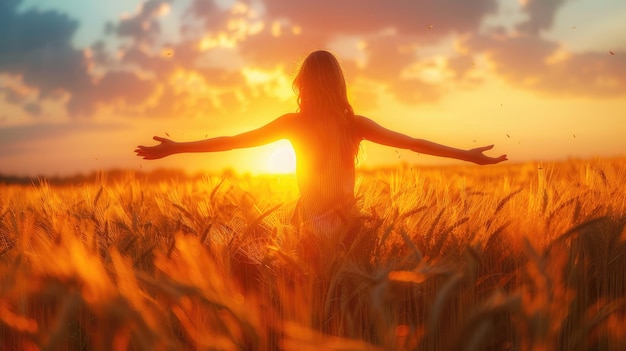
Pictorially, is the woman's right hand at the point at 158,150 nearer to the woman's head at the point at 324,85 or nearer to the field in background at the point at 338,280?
the field in background at the point at 338,280

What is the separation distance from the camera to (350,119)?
10.2ft

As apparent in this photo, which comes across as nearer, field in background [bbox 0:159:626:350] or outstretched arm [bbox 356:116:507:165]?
field in background [bbox 0:159:626:350]

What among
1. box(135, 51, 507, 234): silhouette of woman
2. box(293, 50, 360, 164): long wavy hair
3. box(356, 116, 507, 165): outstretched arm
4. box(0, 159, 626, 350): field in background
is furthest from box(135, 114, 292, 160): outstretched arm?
box(356, 116, 507, 165): outstretched arm

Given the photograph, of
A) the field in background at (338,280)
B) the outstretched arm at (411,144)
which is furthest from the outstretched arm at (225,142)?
the outstretched arm at (411,144)

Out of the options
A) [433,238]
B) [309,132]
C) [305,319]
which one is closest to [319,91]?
[309,132]

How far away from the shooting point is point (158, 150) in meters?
3.08

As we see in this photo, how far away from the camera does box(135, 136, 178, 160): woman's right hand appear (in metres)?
3.07

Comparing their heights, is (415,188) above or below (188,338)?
above

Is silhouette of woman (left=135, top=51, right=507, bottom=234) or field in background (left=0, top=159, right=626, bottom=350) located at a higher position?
silhouette of woman (left=135, top=51, right=507, bottom=234)

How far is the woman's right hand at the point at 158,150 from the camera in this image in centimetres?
307

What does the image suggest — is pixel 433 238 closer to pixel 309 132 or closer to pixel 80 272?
pixel 309 132

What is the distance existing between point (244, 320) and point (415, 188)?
189cm

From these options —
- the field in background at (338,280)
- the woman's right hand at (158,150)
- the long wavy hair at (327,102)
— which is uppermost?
the long wavy hair at (327,102)

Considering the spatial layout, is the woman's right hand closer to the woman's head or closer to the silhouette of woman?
the silhouette of woman
